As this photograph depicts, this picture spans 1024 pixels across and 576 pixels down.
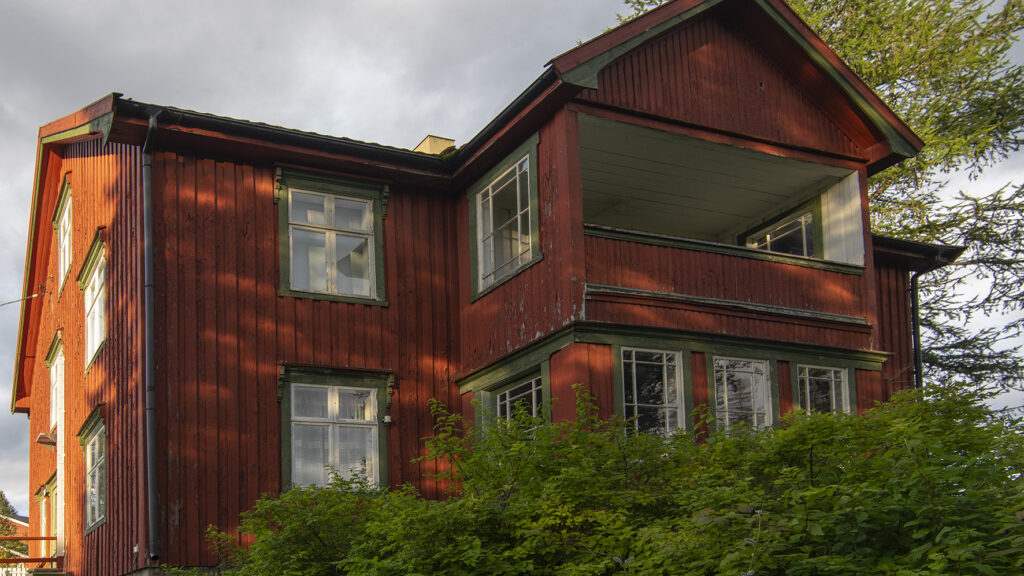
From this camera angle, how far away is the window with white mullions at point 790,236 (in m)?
16.8

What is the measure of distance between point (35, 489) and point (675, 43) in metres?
19.1

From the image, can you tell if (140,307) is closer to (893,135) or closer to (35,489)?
(893,135)

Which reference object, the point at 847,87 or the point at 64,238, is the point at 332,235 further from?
the point at 64,238

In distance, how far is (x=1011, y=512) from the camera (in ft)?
20.9

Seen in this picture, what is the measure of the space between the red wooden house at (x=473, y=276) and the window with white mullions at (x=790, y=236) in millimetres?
73

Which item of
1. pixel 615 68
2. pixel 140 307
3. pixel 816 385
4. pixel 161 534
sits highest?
pixel 615 68

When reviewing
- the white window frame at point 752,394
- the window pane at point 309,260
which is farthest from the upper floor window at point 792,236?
the window pane at point 309,260

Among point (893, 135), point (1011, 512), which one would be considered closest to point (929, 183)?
point (893, 135)

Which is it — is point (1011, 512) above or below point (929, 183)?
below

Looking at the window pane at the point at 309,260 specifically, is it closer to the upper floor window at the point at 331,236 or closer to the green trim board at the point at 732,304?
the upper floor window at the point at 331,236

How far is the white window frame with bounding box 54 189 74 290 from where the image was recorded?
65.0 ft

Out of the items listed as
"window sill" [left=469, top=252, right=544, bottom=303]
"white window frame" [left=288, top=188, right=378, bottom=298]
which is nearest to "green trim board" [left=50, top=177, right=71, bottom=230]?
"white window frame" [left=288, top=188, right=378, bottom=298]

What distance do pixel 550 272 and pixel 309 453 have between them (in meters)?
4.12

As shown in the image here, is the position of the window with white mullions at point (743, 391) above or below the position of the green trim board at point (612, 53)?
below
